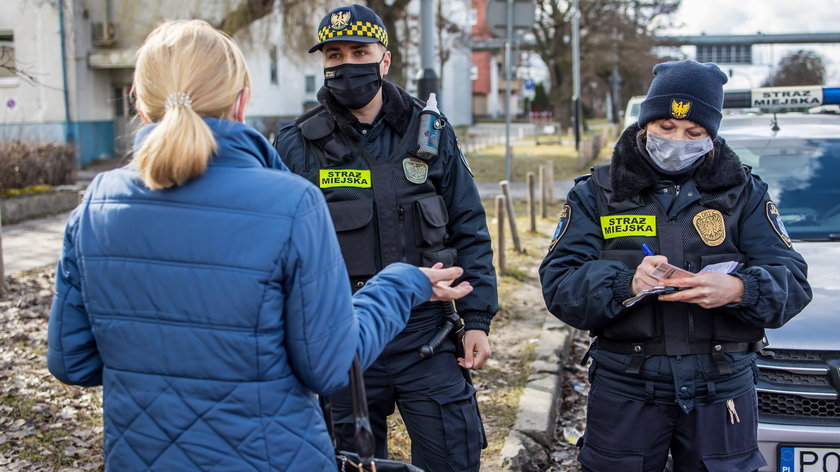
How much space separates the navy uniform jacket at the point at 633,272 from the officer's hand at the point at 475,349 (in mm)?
293

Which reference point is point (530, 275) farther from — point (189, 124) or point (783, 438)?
point (189, 124)

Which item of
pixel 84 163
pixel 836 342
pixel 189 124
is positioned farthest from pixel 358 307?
pixel 84 163

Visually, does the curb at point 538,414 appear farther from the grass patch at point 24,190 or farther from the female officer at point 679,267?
the grass patch at point 24,190

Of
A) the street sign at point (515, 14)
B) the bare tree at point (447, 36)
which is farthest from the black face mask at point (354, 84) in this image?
the bare tree at point (447, 36)

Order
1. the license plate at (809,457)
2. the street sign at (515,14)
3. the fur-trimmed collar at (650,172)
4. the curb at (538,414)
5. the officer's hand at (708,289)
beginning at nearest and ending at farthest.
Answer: the officer's hand at (708,289) → the fur-trimmed collar at (650,172) → the license plate at (809,457) → the curb at (538,414) → the street sign at (515,14)

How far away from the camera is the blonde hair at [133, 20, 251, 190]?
1938 mm

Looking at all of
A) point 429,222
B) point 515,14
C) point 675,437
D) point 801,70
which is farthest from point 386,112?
point 801,70

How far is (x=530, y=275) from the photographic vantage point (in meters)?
9.59

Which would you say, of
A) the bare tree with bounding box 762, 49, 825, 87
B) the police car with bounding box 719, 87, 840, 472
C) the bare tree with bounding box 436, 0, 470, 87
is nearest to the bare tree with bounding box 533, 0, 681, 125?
the bare tree with bounding box 436, 0, 470, 87

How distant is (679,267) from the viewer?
9.87ft

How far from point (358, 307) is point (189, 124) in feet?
2.11

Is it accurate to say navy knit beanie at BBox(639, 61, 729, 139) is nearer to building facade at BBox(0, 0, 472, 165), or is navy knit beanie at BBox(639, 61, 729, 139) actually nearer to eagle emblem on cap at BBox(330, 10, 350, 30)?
eagle emblem on cap at BBox(330, 10, 350, 30)

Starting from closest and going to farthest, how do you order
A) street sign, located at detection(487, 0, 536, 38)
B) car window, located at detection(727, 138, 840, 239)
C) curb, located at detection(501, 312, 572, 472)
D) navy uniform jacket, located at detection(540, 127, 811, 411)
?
navy uniform jacket, located at detection(540, 127, 811, 411), curb, located at detection(501, 312, 572, 472), car window, located at detection(727, 138, 840, 239), street sign, located at detection(487, 0, 536, 38)

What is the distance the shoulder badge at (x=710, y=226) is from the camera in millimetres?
3002
